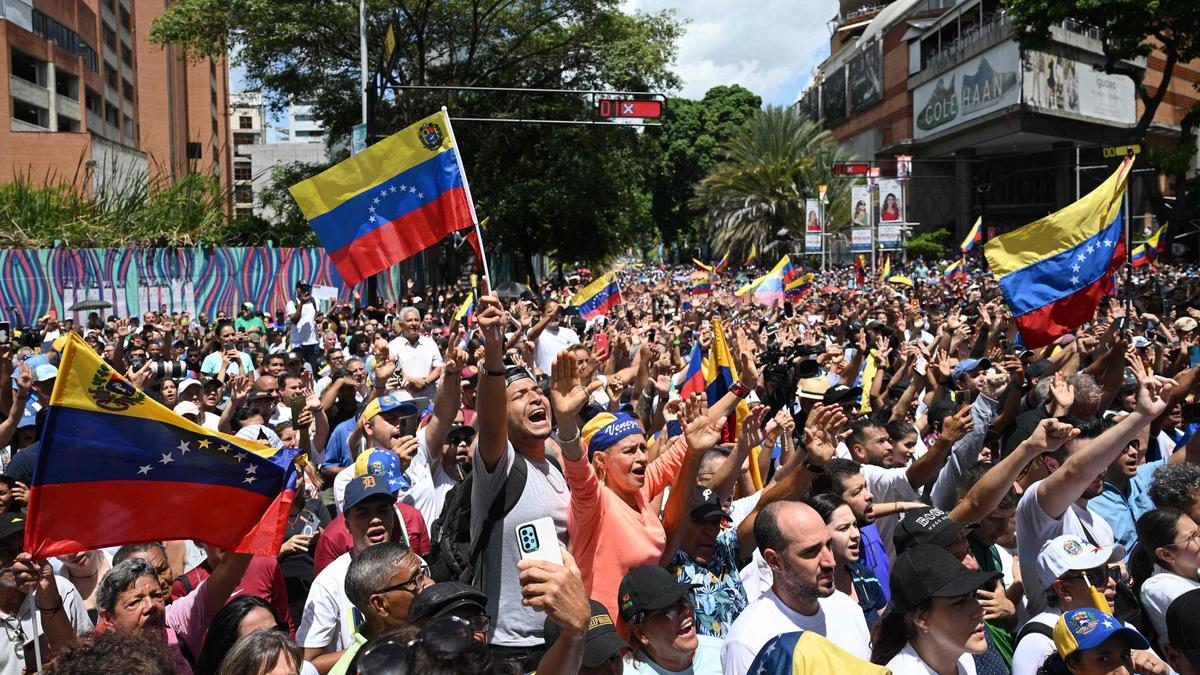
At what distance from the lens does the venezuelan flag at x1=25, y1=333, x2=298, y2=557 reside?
4031 millimetres

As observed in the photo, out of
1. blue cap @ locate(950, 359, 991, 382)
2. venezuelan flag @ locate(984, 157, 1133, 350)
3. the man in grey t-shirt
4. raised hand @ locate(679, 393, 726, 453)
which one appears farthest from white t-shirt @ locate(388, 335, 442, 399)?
the man in grey t-shirt

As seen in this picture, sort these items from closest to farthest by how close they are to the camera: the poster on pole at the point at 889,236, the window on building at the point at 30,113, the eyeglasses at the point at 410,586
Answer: the eyeglasses at the point at 410,586 → the poster on pole at the point at 889,236 → the window on building at the point at 30,113

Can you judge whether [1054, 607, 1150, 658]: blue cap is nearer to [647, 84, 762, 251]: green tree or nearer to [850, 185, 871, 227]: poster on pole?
[850, 185, 871, 227]: poster on pole

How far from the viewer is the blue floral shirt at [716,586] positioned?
4.39 metres

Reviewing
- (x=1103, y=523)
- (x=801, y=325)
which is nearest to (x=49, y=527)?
(x=1103, y=523)

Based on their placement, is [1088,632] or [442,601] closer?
[442,601]

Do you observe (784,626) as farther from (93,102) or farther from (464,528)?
(93,102)

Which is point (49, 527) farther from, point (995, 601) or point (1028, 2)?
point (1028, 2)

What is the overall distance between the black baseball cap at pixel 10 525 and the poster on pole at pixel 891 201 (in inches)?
1537

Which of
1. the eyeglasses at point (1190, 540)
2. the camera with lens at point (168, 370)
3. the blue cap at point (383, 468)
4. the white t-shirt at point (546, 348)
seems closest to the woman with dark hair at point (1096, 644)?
the eyeglasses at point (1190, 540)

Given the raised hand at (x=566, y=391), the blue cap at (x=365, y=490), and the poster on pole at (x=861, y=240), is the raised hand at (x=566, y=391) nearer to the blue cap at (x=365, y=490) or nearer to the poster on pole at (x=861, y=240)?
the blue cap at (x=365, y=490)

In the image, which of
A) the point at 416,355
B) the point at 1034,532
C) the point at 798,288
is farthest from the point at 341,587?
the point at 798,288

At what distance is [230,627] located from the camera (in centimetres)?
375

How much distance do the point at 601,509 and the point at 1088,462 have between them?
215cm
